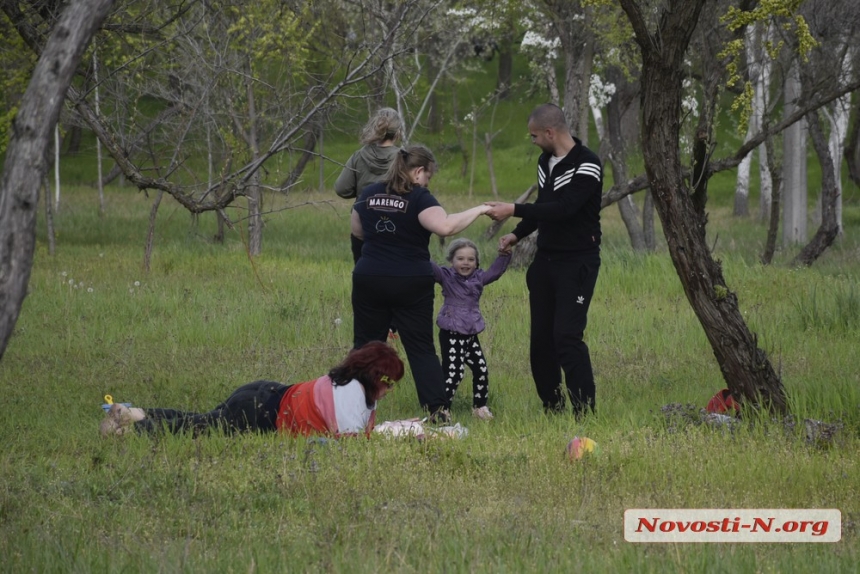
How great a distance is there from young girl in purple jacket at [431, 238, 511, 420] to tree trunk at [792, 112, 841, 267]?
9.61 meters

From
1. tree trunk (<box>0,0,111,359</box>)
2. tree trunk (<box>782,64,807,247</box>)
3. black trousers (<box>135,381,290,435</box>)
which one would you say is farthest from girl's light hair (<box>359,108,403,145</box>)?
tree trunk (<box>782,64,807,247</box>)

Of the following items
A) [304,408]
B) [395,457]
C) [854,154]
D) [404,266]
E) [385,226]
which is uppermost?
[854,154]

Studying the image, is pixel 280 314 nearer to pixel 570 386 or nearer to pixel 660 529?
pixel 570 386

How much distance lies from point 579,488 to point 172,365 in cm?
479

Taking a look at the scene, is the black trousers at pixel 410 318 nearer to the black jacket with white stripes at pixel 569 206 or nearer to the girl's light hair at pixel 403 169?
the girl's light hair at pixel 403 169

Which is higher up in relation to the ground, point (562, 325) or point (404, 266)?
Result: point (404, 266)

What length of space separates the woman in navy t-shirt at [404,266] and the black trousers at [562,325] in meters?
0.69

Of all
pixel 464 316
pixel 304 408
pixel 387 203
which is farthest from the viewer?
pixel 464 316

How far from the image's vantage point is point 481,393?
7.96m

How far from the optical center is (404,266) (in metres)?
7.20

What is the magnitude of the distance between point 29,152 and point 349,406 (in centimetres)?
296

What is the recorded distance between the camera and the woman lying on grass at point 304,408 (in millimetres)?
6551

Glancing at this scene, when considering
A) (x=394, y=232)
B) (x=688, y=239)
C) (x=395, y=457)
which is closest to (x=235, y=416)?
(x=395, y=457)

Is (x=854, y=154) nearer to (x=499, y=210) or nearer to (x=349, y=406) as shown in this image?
(x=499, y=210)
